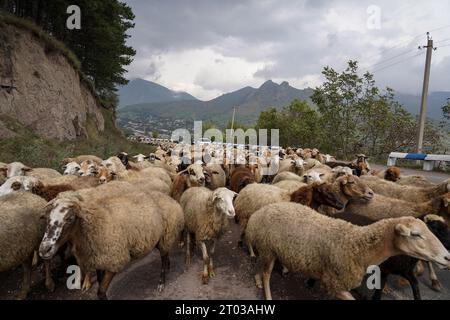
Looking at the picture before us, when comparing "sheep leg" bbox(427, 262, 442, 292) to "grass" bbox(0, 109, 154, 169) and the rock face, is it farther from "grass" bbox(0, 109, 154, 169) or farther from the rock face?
the rock face

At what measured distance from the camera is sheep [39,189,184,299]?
3.58m

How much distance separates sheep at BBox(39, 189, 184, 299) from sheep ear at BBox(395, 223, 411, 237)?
3567 mm

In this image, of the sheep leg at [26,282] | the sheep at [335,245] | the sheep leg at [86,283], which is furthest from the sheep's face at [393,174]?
the sheep leg at [26,282]

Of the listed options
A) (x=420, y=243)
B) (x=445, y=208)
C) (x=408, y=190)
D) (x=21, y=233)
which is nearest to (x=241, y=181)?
(x=408, y=190)

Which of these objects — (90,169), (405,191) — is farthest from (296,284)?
(90,169)

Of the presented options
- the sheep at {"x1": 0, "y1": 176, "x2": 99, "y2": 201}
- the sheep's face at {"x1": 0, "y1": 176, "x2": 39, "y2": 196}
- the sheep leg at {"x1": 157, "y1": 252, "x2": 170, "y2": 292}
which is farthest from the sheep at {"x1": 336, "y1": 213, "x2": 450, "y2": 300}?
the sheep's face at {"x1": 0, "y1": 176, "x2": 39, "y2": 196}

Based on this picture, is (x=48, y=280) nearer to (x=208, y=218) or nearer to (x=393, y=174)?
(x=208, y=218)

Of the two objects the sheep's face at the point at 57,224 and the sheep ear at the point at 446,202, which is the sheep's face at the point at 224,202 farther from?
the sheep ear at the point at 446,202

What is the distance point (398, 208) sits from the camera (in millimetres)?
5473

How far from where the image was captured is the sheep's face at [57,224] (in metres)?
3.42

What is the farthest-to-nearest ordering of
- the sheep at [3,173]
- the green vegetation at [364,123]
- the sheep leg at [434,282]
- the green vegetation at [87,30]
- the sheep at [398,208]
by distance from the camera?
the green vegetation at [364,123]
the green vegetation at [87,30]
the sheep at [3,173]
the sheep at [398,208]
the sheep leg at [434,282]

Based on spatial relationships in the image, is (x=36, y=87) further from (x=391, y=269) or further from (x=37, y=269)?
(x=391, y=269)

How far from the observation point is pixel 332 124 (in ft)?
97.8
